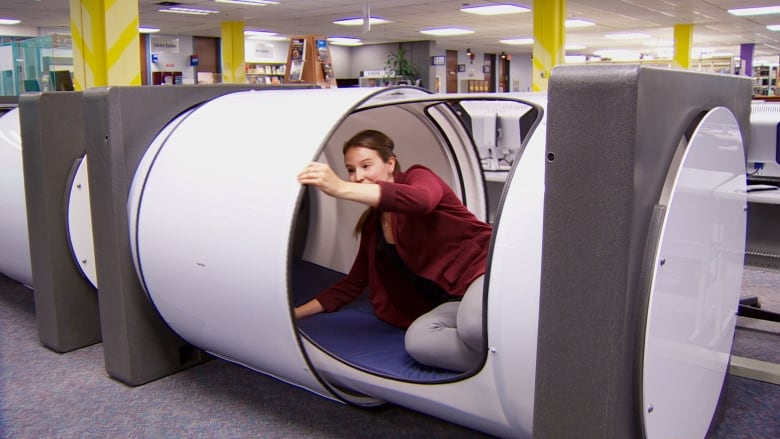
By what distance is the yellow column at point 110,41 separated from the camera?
7902 millimetres

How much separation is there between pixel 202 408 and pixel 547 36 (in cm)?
1026

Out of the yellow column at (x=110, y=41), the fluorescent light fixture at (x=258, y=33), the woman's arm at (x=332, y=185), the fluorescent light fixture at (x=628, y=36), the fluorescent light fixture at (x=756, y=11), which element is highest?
the fluorescent light fixture at (x=258, y=33)

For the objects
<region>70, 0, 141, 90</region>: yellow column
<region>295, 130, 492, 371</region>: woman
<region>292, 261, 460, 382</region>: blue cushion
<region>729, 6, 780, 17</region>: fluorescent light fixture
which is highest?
<region>729, 6, 780, 17</region>: fluorescent light fixture

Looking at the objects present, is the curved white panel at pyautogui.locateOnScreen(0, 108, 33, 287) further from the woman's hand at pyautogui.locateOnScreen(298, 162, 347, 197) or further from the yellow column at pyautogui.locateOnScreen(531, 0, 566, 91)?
the yellow column at pyautogui.locateOnScreen(531, 0, 566, 91)

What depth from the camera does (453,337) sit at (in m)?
1.99

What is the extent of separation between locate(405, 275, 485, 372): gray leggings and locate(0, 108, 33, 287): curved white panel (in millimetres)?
2014

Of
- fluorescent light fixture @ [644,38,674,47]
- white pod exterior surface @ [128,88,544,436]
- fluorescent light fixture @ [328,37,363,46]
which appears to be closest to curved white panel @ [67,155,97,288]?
white pod exterior surface @ [128,88,544,436]

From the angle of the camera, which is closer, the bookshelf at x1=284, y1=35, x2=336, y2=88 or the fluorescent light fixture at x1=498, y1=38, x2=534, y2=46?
the bookshelf at x1=284, y1=35, x2=336, y2=88

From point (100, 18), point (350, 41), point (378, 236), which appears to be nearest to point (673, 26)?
point (350, 41)

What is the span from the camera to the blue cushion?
1.99m

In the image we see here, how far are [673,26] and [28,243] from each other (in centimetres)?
1494

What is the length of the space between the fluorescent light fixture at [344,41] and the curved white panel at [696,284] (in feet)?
54.9

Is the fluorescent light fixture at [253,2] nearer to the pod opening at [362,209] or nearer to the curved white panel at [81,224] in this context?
the pod opening at [362,209]

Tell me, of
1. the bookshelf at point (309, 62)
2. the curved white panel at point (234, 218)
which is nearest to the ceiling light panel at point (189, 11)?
the bookshelf at point (309, 62)
